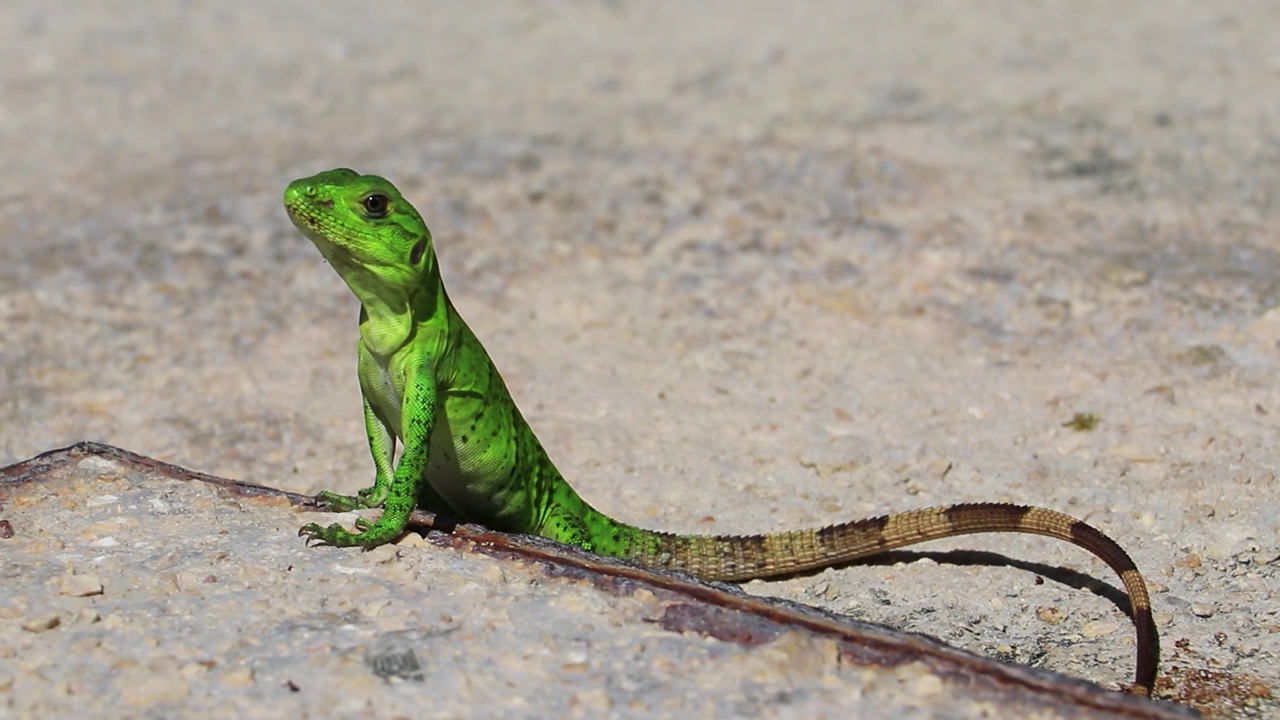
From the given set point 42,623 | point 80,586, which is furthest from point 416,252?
point 42,623

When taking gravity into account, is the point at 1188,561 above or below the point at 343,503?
below

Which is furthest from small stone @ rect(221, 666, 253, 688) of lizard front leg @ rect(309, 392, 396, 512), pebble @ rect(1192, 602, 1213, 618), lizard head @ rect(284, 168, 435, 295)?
pebble @ rect(1192, 602, 1213, 618)

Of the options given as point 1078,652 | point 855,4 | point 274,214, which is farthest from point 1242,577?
point 855,4

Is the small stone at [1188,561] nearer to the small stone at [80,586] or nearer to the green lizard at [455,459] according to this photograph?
the green lizard at [455,459]

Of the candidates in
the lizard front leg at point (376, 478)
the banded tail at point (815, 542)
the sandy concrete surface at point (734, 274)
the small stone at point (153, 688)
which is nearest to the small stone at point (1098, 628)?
the sandy concrete surface at point (734, 274)

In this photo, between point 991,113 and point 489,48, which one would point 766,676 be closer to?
point 991,113

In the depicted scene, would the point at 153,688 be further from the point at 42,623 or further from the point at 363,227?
the point at 363,227

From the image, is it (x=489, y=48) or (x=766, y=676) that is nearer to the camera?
(x=766, y=676)
